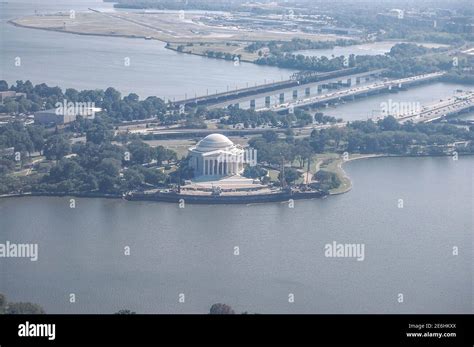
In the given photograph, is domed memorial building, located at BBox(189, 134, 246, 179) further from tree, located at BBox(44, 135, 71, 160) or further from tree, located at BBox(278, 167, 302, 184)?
tree, located at BBox(44, 135, 71, 160)

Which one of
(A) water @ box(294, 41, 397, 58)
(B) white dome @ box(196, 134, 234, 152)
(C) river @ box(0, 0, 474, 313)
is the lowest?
(C) river @ box(0, 0, 474, 313)

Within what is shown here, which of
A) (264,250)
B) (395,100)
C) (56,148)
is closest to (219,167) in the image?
(56,148)

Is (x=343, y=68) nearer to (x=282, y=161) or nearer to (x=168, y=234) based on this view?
(x=282, y=161)

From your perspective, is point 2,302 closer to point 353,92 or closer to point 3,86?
point 3,86

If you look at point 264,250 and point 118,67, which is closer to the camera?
point 264,250

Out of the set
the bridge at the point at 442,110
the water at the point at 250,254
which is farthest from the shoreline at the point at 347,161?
the bridge at the point at 442,110

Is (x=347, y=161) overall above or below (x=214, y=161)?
below

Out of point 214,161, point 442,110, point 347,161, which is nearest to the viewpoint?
point 214,161

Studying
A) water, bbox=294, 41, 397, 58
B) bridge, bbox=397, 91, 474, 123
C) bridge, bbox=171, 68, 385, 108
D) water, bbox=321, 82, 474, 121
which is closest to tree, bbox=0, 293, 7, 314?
bridge, bbox=171, 68, 385, 108
